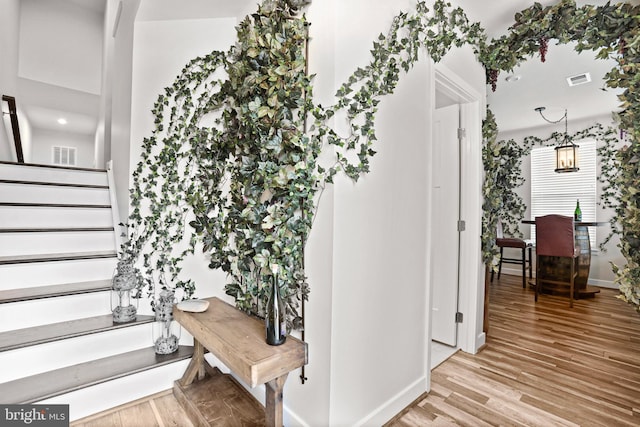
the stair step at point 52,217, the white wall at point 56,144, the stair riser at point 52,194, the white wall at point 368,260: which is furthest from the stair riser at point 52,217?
the white wall at point 56,144

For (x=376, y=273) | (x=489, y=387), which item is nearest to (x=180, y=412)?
(x=376, y=273)

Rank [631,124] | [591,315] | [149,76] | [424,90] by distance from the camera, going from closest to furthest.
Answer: [631,124] → [424,90] → [149,76] → [591,315]

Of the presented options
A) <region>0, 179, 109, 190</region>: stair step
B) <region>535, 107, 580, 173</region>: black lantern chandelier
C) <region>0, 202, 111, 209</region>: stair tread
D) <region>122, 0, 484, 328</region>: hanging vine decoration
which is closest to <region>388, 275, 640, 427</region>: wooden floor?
<region>122, 0, 484, 328</region>: hanging vine decoration

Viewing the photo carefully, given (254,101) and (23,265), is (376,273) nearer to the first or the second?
(254,101)

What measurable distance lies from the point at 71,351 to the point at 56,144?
10164 mm

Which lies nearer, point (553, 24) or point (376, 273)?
point (376, 273)

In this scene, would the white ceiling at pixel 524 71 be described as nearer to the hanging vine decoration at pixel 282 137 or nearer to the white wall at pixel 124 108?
the white wall at pixel 124 108

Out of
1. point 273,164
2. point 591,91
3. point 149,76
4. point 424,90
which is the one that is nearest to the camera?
point 273,164

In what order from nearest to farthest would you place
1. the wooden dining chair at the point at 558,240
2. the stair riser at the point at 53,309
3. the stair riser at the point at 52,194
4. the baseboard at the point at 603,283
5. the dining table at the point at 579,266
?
the stair riser at the point at 53,309
the stair riser at the point at 52,194
the wooden dining chair at the point at 558,240
the dining table at the point at 579,266
the baseboard at the point at 603,283

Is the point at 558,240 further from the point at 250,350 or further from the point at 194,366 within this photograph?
the point at 194,366

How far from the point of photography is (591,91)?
3969mm

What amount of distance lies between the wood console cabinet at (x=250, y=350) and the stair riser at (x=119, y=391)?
534mm

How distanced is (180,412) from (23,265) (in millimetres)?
1606

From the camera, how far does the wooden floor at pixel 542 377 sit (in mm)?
1769
